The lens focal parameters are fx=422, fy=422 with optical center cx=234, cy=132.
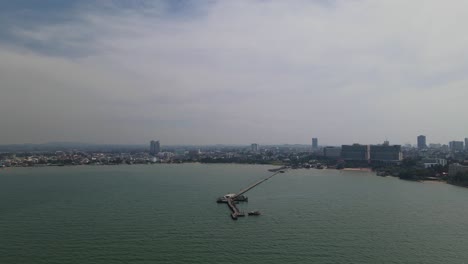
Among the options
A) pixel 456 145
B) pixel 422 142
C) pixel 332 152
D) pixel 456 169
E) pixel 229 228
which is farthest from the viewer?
pixel 422 142

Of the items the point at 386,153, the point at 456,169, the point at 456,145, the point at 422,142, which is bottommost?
→ the point at 456,169

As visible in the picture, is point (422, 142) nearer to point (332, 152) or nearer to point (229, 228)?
point (332, 152)

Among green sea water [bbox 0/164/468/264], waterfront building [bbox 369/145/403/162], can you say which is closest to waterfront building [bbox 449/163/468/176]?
green sea water [bbox 0/164/468/264]

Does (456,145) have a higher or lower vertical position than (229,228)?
higher

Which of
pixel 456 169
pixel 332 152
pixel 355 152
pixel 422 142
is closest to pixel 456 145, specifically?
pixel 422 142

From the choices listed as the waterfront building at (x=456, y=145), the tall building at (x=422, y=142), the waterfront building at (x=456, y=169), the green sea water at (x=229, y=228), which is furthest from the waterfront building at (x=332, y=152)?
the tall building at (x=422, y=142)

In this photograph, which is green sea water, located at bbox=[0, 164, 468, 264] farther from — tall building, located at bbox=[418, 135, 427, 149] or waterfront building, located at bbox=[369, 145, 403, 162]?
tall building, located at bbox=[418, 135, 427, 149]

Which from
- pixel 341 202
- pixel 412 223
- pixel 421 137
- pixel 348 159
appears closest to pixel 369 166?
pixel 348 159
